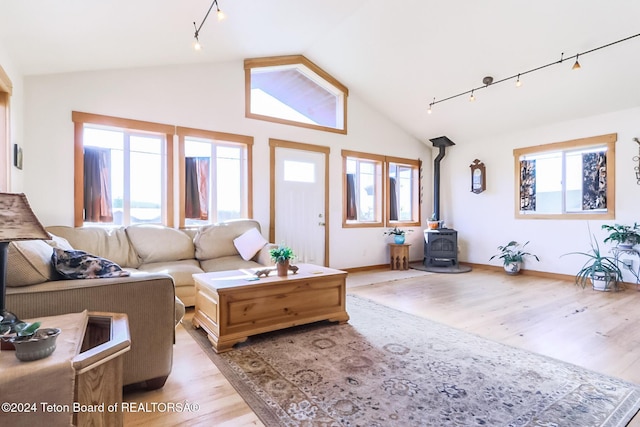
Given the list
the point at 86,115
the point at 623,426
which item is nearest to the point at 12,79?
the point at 86,115

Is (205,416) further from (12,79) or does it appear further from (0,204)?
(12,79)

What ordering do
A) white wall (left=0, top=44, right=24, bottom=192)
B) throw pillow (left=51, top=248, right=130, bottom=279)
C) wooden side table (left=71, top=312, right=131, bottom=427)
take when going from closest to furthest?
wooden side table (left=71, top=312, right=131, bottom=427)
throw pillow (left=51, top=248, right=130, bottom=279)
white wall (left=0, top=44, right=24, bottom=192)

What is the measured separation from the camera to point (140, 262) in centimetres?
365

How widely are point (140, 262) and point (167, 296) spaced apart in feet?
6.92

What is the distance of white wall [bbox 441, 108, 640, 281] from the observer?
4.59 meters

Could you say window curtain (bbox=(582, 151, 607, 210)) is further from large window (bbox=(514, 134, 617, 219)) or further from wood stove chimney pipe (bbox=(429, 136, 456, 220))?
wood stove chimney pipe (bbox=(429, 136, 456, 220))

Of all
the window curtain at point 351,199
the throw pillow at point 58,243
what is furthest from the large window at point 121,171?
the window curtain at point 351,199

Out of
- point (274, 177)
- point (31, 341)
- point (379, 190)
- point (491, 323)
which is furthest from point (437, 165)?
point (31, 341)

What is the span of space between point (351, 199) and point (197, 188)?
273cm

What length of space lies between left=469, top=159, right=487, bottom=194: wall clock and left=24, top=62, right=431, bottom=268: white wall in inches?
68.4

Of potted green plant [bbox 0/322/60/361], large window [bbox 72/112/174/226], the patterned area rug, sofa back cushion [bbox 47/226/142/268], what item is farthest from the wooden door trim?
potted green plant [bbox 0/322/60/361]

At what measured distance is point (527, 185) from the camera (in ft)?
18.5

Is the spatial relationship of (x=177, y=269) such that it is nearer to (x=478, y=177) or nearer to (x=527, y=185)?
(x=478, y=177)

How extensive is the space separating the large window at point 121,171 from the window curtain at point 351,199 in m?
3.02
